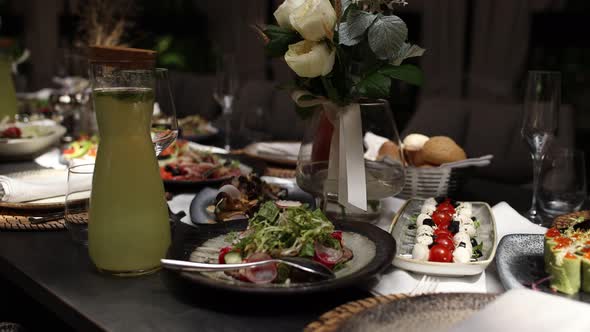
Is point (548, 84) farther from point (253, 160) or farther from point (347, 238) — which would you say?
point (253, 160)

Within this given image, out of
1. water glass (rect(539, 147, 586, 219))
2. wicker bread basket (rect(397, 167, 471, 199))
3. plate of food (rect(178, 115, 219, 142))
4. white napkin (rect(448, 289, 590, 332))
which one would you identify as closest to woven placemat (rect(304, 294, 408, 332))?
white napkin (rect(448, 289, 590, 332))

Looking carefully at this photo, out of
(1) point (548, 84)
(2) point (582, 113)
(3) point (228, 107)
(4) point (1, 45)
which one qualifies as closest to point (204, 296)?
(1) point (548, 84)

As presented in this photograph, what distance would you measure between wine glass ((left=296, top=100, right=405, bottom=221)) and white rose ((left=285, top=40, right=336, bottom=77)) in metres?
0.15

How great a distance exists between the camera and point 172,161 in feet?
5.87

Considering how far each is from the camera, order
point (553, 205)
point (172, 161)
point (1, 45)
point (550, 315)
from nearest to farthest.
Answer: point (550, 315)
point (553, 205)
point (172, 161)
point (1, 45)

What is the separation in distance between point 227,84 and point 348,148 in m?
1.15

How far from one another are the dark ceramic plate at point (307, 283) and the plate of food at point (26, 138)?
108 centimetres

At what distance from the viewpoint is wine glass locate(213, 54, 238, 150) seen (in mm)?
2219

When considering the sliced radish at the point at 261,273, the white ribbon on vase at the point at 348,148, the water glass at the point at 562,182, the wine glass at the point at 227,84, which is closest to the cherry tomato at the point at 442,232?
the white ribbon on vase at the point at 348,148

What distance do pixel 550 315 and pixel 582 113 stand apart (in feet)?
12.2

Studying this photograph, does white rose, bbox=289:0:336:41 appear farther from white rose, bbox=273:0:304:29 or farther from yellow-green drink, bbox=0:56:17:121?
yellow-green drink, bbox=0:56:17:121

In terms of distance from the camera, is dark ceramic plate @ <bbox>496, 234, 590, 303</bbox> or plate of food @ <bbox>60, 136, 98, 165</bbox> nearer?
dark ceramic plate @ <bbox>496, 234, 590, 303</bbox>

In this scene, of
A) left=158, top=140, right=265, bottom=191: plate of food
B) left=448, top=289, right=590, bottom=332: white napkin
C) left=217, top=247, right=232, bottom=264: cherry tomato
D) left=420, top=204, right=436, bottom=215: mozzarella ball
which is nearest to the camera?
left=448, top=289, right=590, bottom=332: white napkin

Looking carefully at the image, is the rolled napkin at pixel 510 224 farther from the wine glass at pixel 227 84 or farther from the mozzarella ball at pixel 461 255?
the wine glass at pixel 227 84
